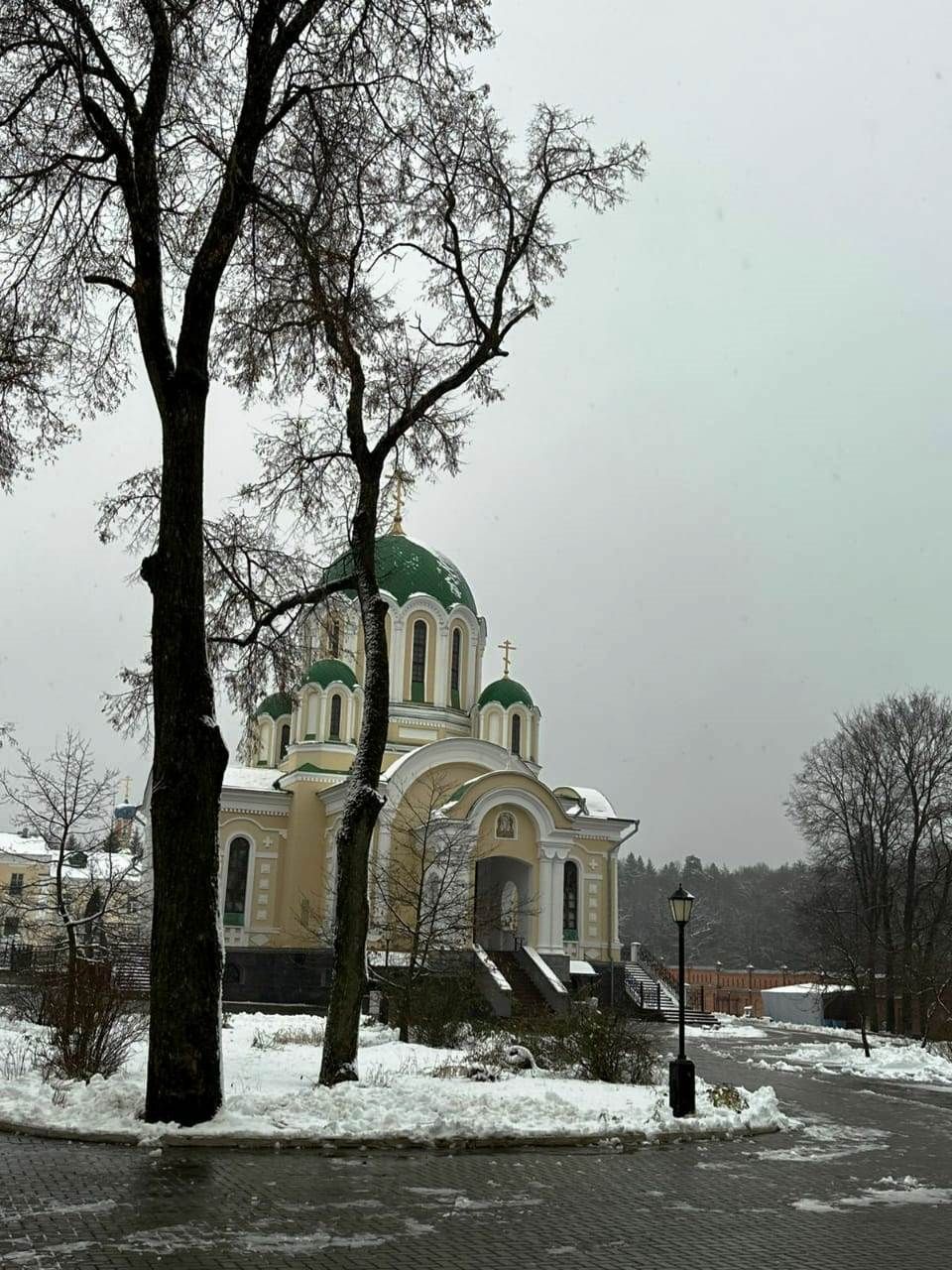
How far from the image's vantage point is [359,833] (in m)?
11.9

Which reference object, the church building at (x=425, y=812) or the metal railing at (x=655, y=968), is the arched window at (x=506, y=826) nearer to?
the church building at (x=425, y=812)

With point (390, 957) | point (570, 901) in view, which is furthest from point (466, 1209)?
point (570, 901)

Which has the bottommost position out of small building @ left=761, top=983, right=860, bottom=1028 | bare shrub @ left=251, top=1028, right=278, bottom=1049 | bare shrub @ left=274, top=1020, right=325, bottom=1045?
small building @ left=761, top=983, right=860, bottom=1028

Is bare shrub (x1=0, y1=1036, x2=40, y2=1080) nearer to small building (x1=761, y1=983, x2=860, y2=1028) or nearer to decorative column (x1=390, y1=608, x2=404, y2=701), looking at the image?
decorative column (x1=390, y1=608, x2=404, y2=701)

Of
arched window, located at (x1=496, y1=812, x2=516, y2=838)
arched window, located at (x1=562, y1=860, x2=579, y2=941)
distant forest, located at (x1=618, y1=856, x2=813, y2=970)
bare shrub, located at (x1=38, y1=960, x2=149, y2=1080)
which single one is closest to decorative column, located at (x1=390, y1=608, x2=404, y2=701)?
arched window, located at (x1=496, y1=812, x2=516, y2=838)

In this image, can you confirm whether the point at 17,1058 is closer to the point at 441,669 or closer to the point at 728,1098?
the point at 728,1098

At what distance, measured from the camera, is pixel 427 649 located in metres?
36.8

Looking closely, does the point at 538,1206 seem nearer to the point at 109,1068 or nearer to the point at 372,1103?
the point at 372,1103

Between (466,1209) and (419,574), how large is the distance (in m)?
31.2

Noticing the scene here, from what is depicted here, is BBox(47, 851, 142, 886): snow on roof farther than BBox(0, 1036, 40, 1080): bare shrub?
Yes

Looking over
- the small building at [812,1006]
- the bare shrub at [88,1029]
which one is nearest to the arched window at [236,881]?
the small building at [812,1006]

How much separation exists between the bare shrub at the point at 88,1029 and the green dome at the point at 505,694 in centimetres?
2616

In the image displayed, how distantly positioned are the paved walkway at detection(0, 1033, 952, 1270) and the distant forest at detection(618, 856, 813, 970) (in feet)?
176

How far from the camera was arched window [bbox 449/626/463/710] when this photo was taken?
122 feet
